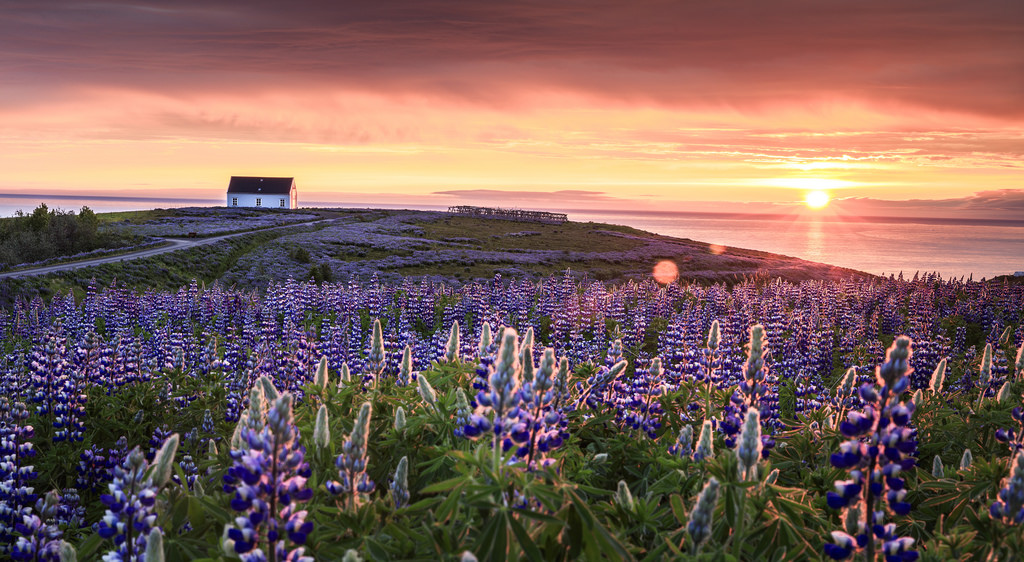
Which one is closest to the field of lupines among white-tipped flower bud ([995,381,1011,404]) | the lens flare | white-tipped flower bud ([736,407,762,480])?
white-tipped flower bud ([736,407,762,480])

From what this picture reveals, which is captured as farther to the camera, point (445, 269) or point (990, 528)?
point (445, 269)

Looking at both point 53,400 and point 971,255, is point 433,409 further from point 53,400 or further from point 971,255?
point 971,255

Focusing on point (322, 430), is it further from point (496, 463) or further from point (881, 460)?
point (881, 460)

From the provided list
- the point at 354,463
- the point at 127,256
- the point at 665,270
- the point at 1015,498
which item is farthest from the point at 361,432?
the point at 665,270

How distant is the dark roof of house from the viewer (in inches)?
5344

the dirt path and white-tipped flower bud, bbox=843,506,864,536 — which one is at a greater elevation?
white-tipped flower bud, bbox=843,506,864,536

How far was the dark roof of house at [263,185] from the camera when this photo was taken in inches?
5344

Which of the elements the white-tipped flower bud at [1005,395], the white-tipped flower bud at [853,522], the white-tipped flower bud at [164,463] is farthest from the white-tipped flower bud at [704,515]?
the white-tipped flower bud at [1005,395]

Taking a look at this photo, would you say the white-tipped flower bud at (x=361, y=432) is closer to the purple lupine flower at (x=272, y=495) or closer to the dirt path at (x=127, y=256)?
the purple lupine flower at (x=272, y=495)

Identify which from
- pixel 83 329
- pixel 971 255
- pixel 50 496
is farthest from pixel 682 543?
pixel 971 255

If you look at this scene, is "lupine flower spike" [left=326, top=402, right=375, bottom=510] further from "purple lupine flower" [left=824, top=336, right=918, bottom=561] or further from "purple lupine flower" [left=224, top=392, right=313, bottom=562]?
"purple lupine flower" [left=824, top=336, right=918, bottom=561]

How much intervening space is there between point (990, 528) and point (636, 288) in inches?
986

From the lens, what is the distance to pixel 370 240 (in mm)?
79438

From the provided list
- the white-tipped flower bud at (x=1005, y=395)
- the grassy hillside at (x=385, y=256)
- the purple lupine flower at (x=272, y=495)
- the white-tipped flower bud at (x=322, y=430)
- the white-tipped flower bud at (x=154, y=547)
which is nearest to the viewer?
the white-tipped flower bud at (x=154, y=547)
